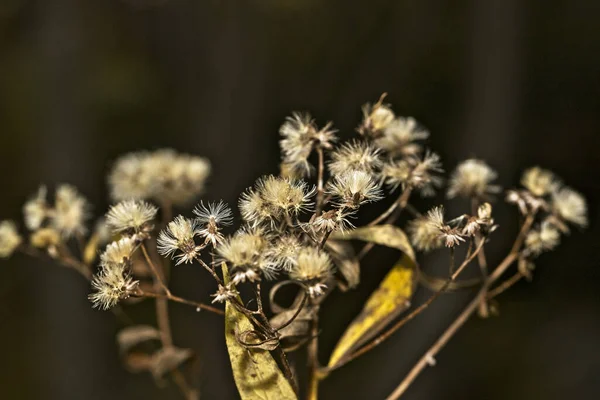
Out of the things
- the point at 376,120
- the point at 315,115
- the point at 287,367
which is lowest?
the point at 287,367

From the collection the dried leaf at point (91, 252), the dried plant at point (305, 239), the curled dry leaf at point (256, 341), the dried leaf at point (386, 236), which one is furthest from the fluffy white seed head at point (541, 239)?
the dried leaf at point (91, 252)

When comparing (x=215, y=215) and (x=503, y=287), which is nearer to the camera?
(x=215, y=215)

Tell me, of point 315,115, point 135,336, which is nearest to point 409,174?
point 135,336

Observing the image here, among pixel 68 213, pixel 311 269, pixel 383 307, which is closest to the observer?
pixel 311 269

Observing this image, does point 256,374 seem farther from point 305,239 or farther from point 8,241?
point 8,241

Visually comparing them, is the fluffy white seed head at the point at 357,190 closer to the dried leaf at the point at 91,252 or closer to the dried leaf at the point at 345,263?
the dried leaf at the point at 345,263

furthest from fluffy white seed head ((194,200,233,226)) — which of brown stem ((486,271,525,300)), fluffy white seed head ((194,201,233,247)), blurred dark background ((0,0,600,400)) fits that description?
blurred dark background ((0,0,600,400))

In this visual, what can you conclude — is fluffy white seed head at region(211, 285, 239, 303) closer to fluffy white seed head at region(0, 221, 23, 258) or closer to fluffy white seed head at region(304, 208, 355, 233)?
fluffy white seed head at region(304, 208, 355, 233)
